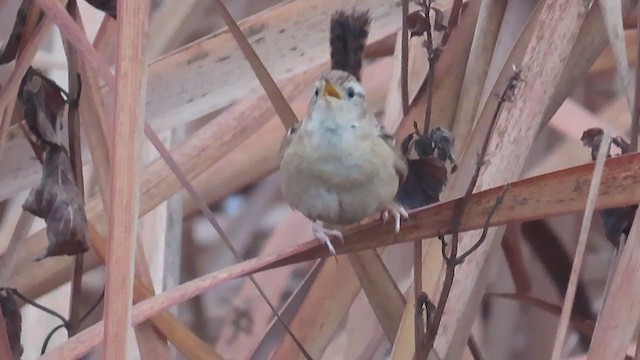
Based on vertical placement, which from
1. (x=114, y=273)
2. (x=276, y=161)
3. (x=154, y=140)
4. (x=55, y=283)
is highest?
(x=276, y=161)

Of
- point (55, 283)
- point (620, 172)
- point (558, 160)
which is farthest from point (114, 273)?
point (558, 160)

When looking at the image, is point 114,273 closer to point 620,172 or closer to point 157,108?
point 620,172

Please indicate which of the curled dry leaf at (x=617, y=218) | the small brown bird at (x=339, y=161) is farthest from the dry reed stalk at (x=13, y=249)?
the curled dry leaf at (x=617, y=218)

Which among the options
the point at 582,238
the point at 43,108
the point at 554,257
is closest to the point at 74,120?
the point at 43,108

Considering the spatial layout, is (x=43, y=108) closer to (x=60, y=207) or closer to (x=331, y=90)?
(x=60, y=207)

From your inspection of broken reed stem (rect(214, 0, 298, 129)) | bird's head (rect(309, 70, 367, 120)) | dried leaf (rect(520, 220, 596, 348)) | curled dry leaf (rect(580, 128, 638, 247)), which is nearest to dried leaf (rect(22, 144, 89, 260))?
broken reed stem (rect(214, 0, 298, 129))

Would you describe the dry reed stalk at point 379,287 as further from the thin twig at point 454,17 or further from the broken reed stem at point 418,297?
the thin twig at point 454,17

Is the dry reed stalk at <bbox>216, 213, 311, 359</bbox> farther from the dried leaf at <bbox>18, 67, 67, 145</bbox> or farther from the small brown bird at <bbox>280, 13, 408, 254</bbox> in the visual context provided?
the dried leaf at <bbox>18, 67, 67, 145</bbox>

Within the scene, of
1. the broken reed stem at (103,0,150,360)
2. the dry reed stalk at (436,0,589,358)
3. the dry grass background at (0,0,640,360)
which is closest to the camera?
the broken reed stem at (103,0,150,360)
